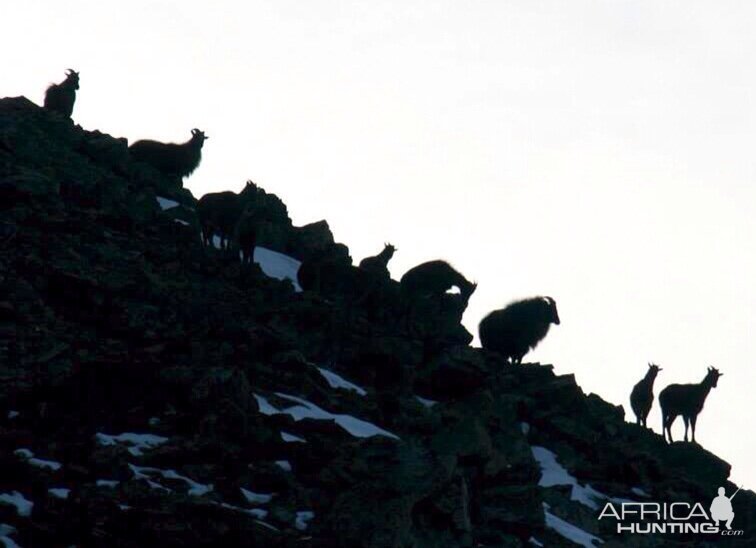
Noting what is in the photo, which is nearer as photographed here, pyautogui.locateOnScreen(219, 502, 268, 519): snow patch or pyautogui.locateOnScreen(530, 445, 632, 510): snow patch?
pyautogui.locateOnScreen(219, 502, 268, 519): snow patch

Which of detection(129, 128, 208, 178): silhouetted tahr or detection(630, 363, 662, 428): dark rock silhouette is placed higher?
detection(129, 128, 208, 178): silhouetted tahr

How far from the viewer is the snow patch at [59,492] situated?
20.0m

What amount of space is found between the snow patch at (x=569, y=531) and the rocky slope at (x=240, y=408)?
8 centimetres

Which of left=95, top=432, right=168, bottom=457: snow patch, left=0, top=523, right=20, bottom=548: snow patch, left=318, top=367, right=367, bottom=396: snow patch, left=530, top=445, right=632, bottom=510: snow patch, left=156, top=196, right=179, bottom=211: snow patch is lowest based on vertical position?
left=0, top=523, right=20, bottom=548: snow patch

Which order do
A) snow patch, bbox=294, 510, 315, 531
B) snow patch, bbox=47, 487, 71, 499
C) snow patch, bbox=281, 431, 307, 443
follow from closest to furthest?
snow patch, bbox=47, 487, 71, 499 < snow patch, bbox=294, 510, 315, 531 < snow patch, bbox=281, 431, 307, 443

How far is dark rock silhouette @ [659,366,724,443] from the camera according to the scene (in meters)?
38.8

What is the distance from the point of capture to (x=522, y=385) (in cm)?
3475

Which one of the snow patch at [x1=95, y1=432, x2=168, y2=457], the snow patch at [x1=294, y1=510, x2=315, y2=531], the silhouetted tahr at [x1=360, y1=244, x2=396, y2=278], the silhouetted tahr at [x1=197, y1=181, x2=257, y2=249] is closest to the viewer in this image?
the snow patch at [x1=294, y1=510, x2=315, y2=531]

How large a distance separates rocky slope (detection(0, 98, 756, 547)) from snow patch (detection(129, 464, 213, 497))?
0.29 ft

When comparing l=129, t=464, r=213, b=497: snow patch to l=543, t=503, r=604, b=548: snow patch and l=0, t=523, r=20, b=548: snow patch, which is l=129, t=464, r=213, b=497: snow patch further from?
l=543, t=503, r=604, b=548: snow patch

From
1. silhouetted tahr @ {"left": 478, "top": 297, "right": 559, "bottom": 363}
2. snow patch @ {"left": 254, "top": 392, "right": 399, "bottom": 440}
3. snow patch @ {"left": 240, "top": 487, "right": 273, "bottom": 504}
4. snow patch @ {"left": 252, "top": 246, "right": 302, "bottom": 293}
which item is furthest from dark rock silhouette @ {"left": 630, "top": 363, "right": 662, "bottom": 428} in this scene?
snow patch @ {"left": 240, "top": 487, "right": 273, "bottom": 504}

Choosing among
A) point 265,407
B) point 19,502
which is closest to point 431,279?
point 265,407

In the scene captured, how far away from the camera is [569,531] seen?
27.2 meters

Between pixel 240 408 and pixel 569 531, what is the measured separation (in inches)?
300
